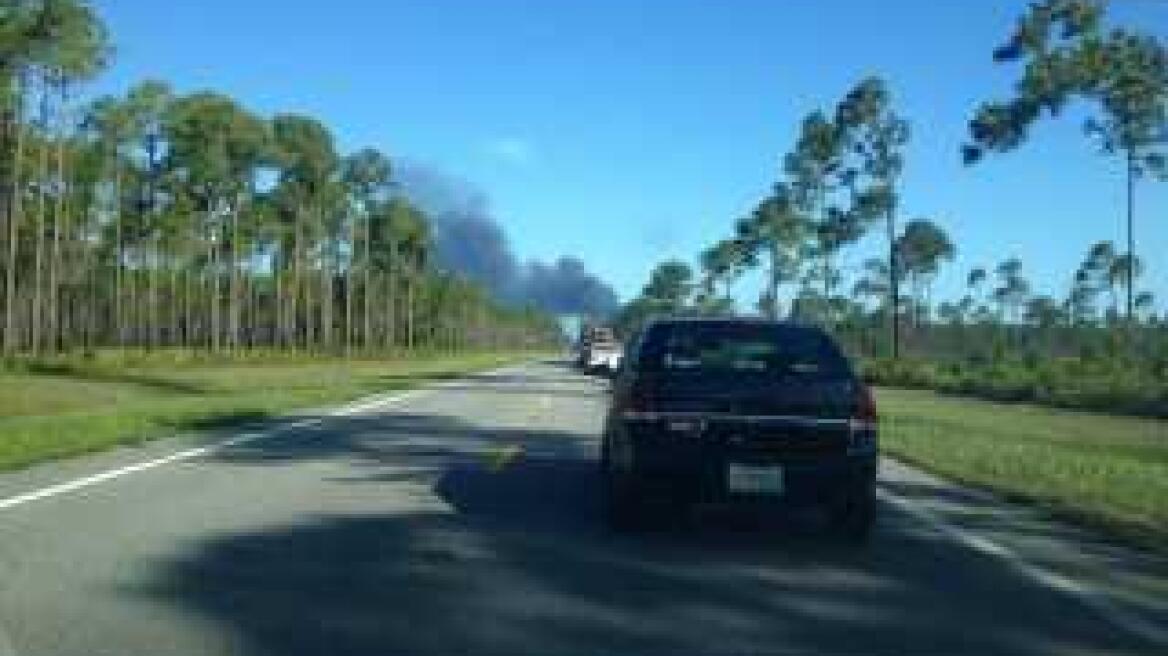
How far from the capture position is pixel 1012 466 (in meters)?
24.8

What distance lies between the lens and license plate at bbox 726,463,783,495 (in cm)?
1426

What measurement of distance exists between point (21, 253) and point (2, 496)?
8133cm

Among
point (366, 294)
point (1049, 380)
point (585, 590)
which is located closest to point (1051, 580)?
point (585, 590)

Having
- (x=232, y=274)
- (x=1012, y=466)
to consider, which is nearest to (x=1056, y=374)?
(x=1012, y=466)

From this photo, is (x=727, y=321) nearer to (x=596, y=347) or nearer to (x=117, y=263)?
(x=596, y=347)

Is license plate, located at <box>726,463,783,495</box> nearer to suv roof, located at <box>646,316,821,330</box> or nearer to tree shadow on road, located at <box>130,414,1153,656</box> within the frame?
tree shadow on road, located at <box>130,414,1153,656</box>

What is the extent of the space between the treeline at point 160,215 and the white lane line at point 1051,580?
60349 millimetres

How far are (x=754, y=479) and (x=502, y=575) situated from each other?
2.43 metres

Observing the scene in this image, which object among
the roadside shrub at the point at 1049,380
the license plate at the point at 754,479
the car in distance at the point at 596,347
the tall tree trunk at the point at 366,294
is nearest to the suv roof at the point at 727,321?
the license plate at the point at 754,479

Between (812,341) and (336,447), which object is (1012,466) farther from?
(812,341)

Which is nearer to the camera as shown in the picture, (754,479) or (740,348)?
(754,479)

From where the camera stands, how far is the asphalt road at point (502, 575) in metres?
10.3

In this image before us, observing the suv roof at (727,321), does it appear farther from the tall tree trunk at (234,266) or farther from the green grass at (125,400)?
the tall tree trunk at (234,266)

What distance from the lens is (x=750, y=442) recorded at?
14242mm
